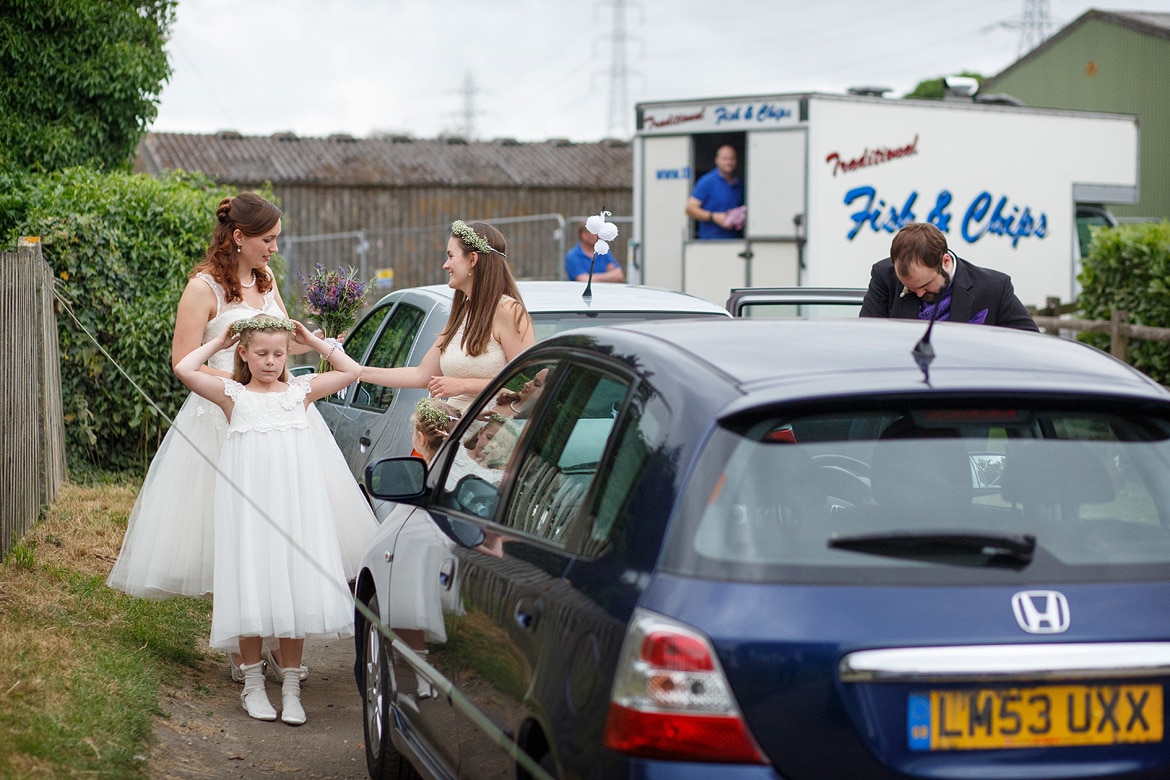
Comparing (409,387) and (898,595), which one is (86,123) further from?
(898,595)

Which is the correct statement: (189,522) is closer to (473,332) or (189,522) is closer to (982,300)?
(473,332)

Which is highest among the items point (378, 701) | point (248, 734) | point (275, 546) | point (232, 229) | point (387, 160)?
point (387, 160)

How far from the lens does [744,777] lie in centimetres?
262

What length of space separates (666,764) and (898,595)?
1.75 feet

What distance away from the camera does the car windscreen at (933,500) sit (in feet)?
9.05

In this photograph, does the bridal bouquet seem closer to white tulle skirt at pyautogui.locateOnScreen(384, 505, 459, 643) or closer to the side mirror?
white tulle skirt at pyautogui.locateOnScreen(384, 505, 459, 643)

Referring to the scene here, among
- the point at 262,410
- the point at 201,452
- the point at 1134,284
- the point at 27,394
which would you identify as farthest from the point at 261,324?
the point at 1134,284

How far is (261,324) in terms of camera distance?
19.1 ft

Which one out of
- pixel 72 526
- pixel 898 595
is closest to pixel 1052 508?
pixel 898 595

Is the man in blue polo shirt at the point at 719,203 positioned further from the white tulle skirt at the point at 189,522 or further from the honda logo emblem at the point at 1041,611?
the honda logo emblem at the point at 1041,611

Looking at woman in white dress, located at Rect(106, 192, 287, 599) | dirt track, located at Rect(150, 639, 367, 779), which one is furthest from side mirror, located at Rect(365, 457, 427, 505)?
woman in white dress, located at Rect(106, 192, 287, 599)

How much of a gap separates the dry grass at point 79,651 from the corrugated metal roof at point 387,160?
90.5ft

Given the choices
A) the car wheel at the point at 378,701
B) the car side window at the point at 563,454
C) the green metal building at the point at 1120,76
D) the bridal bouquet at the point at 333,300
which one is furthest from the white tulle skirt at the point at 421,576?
the green metal building at the point at 1120,76

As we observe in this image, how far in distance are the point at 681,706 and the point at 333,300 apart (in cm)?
471
